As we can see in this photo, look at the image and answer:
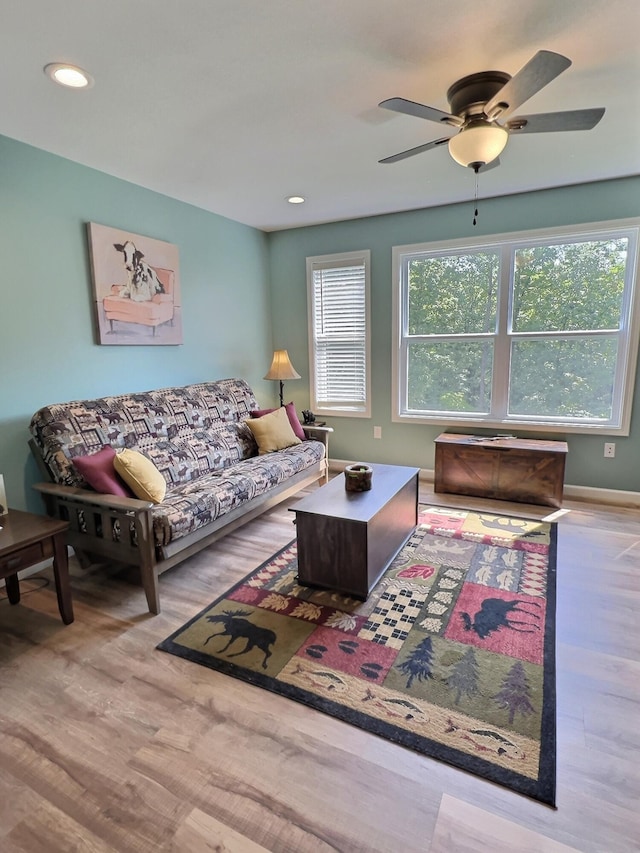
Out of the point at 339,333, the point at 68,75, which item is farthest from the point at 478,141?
the point at 339,333

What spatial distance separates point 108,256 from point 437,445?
290 cm

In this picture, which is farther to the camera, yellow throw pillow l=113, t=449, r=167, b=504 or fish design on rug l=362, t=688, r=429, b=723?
yellow throw pillow l=113, t=449, r=167, b=504

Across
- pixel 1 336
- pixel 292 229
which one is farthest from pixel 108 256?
pixel 292 229

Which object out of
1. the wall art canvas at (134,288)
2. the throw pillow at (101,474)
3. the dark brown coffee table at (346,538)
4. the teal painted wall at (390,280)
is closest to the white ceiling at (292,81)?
the teal painted wall at (390,280)

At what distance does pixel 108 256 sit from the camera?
298 cm

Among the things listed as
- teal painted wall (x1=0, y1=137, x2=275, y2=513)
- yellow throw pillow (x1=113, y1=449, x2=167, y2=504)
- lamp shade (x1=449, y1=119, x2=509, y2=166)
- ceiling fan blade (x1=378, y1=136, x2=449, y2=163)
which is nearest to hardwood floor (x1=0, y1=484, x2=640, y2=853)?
yellow throw pillow (x1=113, y1=449, x2=167, y2=504)

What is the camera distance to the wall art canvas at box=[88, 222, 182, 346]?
2955 millimetres

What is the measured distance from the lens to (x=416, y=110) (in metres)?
1.80

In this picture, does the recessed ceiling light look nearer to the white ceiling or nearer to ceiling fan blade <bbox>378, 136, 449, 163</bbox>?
the white ceiling

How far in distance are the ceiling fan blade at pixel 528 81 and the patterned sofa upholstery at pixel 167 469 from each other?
2.31 m

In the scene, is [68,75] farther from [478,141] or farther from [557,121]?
[557,121]

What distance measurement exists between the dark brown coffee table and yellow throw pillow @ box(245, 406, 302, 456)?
3.77 feet

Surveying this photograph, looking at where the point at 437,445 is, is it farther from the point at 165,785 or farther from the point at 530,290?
the point at 165,785

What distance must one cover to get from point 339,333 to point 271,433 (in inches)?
56.6
